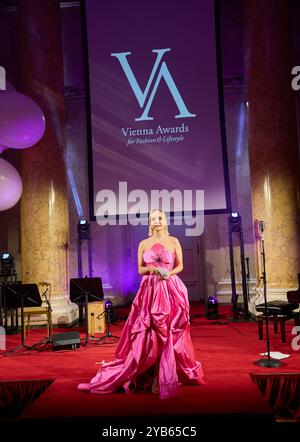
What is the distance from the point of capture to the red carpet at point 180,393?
3.28m

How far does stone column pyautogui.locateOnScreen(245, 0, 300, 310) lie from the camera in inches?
300

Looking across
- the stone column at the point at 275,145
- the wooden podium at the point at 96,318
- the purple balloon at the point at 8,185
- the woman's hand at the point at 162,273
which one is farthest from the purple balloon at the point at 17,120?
the stone column at the point at 275,145

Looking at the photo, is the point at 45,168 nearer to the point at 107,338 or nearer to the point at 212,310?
the point at 107,338

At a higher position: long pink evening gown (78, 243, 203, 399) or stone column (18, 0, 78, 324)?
stone column (18, 0, 78, 324)

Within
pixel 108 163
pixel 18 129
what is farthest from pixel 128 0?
pixel 18 129

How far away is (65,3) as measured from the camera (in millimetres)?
10477

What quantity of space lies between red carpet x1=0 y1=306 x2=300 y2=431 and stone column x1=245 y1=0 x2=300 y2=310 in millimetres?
1579

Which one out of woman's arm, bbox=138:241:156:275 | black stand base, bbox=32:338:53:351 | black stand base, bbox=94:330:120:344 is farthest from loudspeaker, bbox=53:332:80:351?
woman's arm, bbox=138:241:156:275

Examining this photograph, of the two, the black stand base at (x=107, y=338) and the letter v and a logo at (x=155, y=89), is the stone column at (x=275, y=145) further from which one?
the black stand base at (x=107, y=338)

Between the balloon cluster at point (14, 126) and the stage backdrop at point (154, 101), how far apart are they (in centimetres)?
285

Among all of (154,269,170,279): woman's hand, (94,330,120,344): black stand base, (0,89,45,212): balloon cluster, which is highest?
(0,89,45,212): balloon cluster

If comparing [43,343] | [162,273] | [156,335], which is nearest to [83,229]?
[43,343]

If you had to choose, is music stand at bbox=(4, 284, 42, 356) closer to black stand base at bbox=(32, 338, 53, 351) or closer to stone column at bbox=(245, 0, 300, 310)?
black stand base at bbox=(32, 338, 53, 351)
